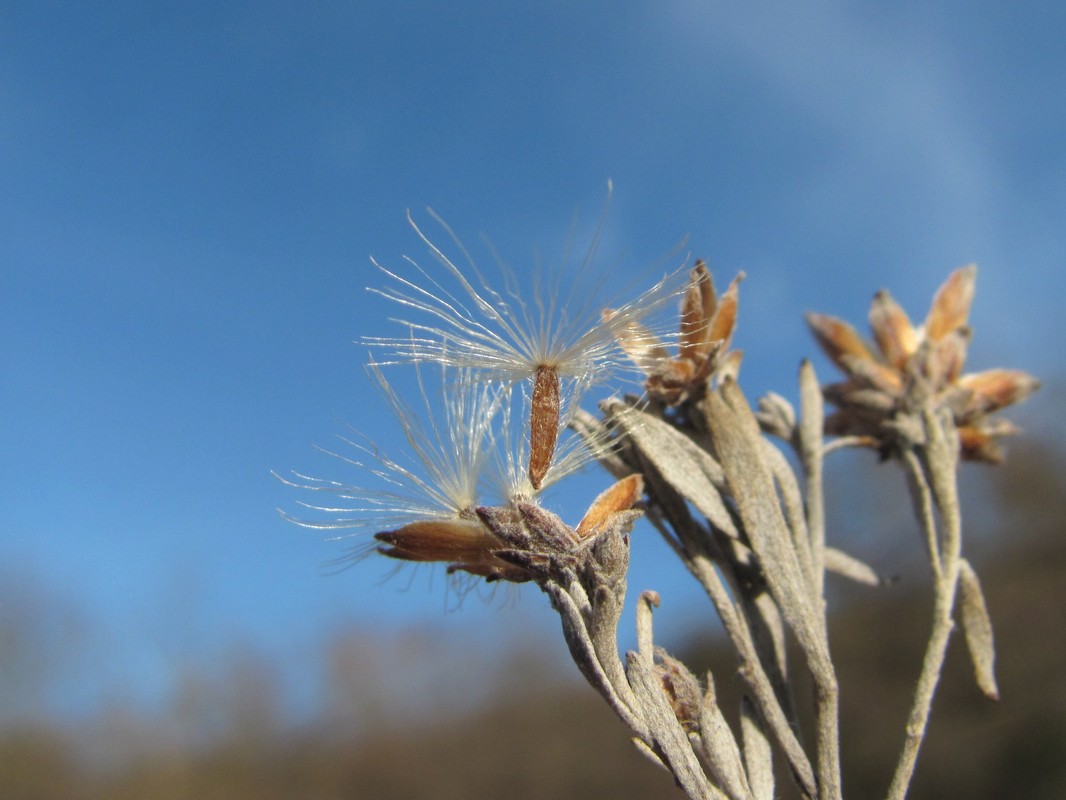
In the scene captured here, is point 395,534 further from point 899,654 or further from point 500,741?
point 500,741

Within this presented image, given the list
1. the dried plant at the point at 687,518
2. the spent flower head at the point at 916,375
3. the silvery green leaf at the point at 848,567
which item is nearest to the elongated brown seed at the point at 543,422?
the dried plant at the point at 687,518

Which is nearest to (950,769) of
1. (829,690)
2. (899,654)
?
(899,654)

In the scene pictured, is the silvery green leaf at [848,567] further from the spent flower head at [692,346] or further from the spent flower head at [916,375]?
the spent flower head at [692,346]

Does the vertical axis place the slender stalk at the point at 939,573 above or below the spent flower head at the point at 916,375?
below

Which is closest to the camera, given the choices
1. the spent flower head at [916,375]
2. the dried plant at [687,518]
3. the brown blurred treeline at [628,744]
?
the dried plant at [687,518]

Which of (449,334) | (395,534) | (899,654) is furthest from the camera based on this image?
(899,654)

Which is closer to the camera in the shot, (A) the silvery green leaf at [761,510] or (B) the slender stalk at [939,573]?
(B) the slender stalk at [939,573]

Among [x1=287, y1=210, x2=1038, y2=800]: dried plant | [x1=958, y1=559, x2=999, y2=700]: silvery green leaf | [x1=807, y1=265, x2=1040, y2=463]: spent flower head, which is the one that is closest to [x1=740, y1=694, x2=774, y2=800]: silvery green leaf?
[x1=287, y1=210, x2=1038, y2=800]: dried plant
